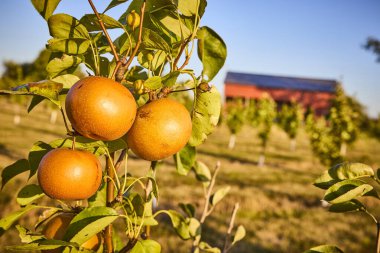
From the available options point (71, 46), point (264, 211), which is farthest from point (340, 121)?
point (71, 46)

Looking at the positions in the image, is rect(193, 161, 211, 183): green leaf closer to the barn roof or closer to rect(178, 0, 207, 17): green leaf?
rect(178, 0, 207, 17): green leaf

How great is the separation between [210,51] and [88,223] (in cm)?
57

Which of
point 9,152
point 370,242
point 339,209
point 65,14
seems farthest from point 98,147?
point 9,152

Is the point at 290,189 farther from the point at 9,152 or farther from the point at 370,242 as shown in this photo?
the point at 9,152

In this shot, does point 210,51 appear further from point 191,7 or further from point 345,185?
point 345,185

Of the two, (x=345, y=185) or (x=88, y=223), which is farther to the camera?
(x=345, y=185)

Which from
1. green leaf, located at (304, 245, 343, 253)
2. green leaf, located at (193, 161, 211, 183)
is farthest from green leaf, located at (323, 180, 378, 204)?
green leaf, located at (193, 161, 211, 183)

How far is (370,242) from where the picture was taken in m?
5.79

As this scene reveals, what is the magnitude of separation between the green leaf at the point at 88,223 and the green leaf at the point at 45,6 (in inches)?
21.2

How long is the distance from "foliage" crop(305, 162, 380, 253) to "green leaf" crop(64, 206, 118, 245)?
656 millimetres

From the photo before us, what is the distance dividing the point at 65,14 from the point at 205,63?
40 centimetres

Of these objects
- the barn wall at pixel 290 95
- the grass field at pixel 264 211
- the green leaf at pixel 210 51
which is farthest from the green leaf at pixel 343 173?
the barn wall at pixel 290 95

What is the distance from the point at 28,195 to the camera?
1022 mm

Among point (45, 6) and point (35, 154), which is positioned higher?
point (45, 6)
